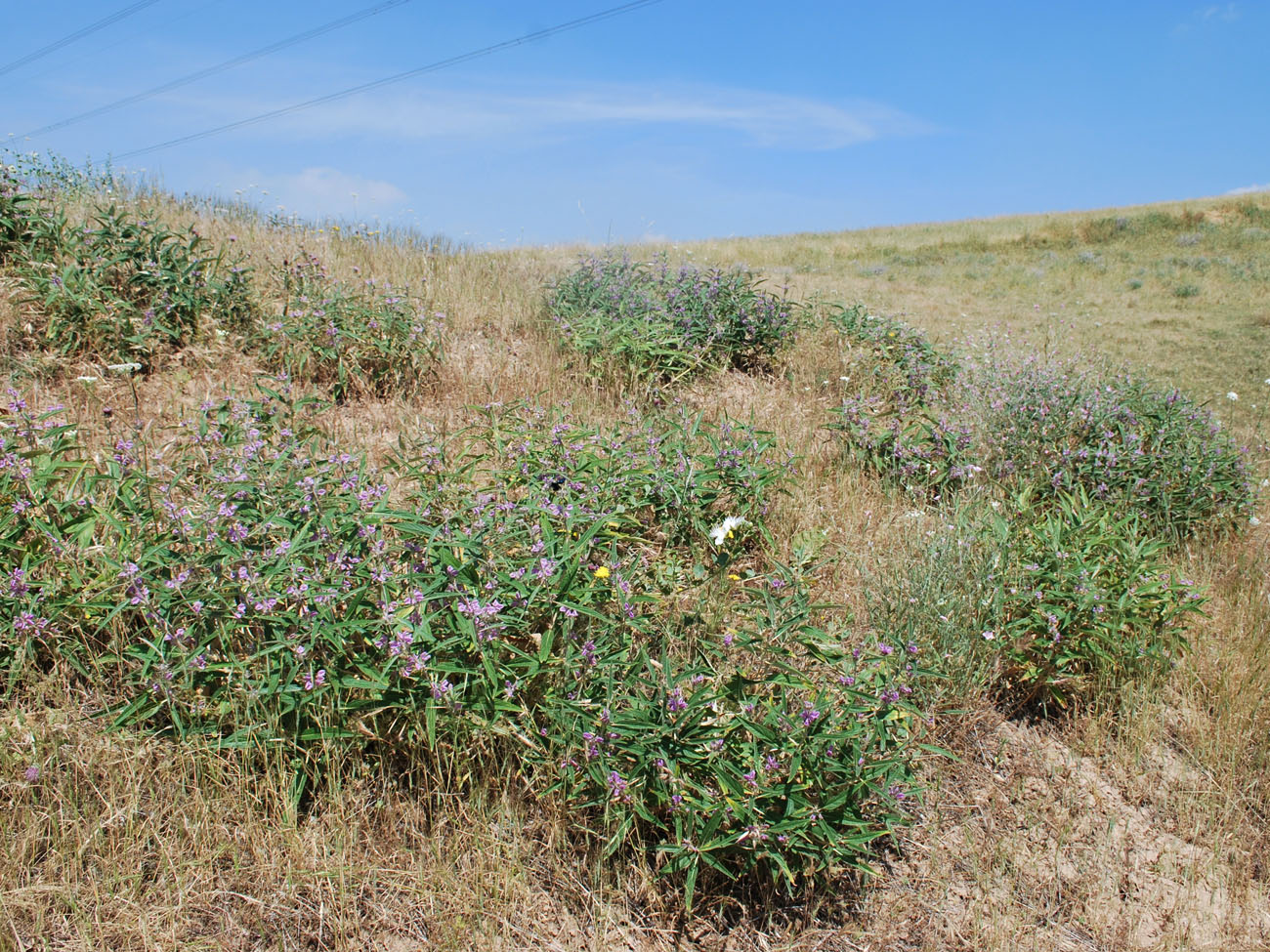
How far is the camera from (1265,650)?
341 cm

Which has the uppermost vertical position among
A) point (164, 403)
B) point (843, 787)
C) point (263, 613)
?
point (164, 403)

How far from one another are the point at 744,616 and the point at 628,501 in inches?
32.2

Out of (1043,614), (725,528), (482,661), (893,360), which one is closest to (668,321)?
(893,360)

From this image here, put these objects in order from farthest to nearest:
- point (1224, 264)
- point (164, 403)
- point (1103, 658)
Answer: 1. point (1224, 264)
2. point (164, 403)
3. point (1103, 658)

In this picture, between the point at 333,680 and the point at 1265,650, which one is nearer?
the point at 333,680

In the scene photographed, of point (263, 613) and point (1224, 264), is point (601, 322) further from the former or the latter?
point (1224, 264)

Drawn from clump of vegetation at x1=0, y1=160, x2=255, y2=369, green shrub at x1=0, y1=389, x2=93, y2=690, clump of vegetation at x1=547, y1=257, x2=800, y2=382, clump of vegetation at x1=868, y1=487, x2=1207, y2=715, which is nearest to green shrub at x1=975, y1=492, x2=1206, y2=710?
clump of vegetation at x1=868, y1=487, x2=1207, y2=715

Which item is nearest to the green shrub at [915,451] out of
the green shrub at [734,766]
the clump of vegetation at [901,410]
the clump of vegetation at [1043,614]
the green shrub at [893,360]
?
the clump of vegetation at [901,410]

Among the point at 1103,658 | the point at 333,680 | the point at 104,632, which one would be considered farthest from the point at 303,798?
the point at 1103,658

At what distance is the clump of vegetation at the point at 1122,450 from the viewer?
14.1 ft

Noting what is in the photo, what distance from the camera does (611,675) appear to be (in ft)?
7.69

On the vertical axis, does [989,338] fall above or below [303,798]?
above

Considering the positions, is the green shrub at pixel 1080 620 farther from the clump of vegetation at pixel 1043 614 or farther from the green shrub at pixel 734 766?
the green shrub at pixel 734 766

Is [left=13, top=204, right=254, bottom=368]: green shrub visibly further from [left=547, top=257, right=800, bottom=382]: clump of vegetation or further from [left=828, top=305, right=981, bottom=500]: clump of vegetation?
[left=828, top=305, right=981, bottom=500]: clump of vegetation
